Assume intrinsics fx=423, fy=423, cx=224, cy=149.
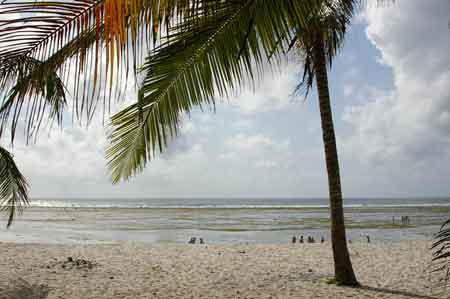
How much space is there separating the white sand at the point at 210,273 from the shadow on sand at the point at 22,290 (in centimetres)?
2

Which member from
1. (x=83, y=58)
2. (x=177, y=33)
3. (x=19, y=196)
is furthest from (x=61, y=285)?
(x=83, y=58)

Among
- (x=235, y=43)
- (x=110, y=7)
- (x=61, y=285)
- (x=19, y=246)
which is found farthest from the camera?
(x=19, y=246)

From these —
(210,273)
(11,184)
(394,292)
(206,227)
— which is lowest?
(206,227)

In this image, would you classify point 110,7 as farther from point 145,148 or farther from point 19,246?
point 19,246

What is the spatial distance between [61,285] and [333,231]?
519 centimetres

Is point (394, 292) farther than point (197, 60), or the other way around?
point (394, 292)

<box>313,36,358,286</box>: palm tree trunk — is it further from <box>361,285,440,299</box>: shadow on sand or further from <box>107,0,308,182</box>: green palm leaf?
<box>107,0,308,182</box>: green palm leaf

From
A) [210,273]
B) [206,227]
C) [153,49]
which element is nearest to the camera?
[153,49]

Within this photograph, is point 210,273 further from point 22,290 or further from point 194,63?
point 194,63

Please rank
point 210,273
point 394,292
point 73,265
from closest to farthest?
point 394,292, point 210,273, point 73,265

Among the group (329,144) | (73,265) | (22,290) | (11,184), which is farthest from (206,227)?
(11,184)

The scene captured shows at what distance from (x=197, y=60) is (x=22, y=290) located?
6.83m

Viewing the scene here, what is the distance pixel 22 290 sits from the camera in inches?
297

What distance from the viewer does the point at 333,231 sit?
7.60 meters
